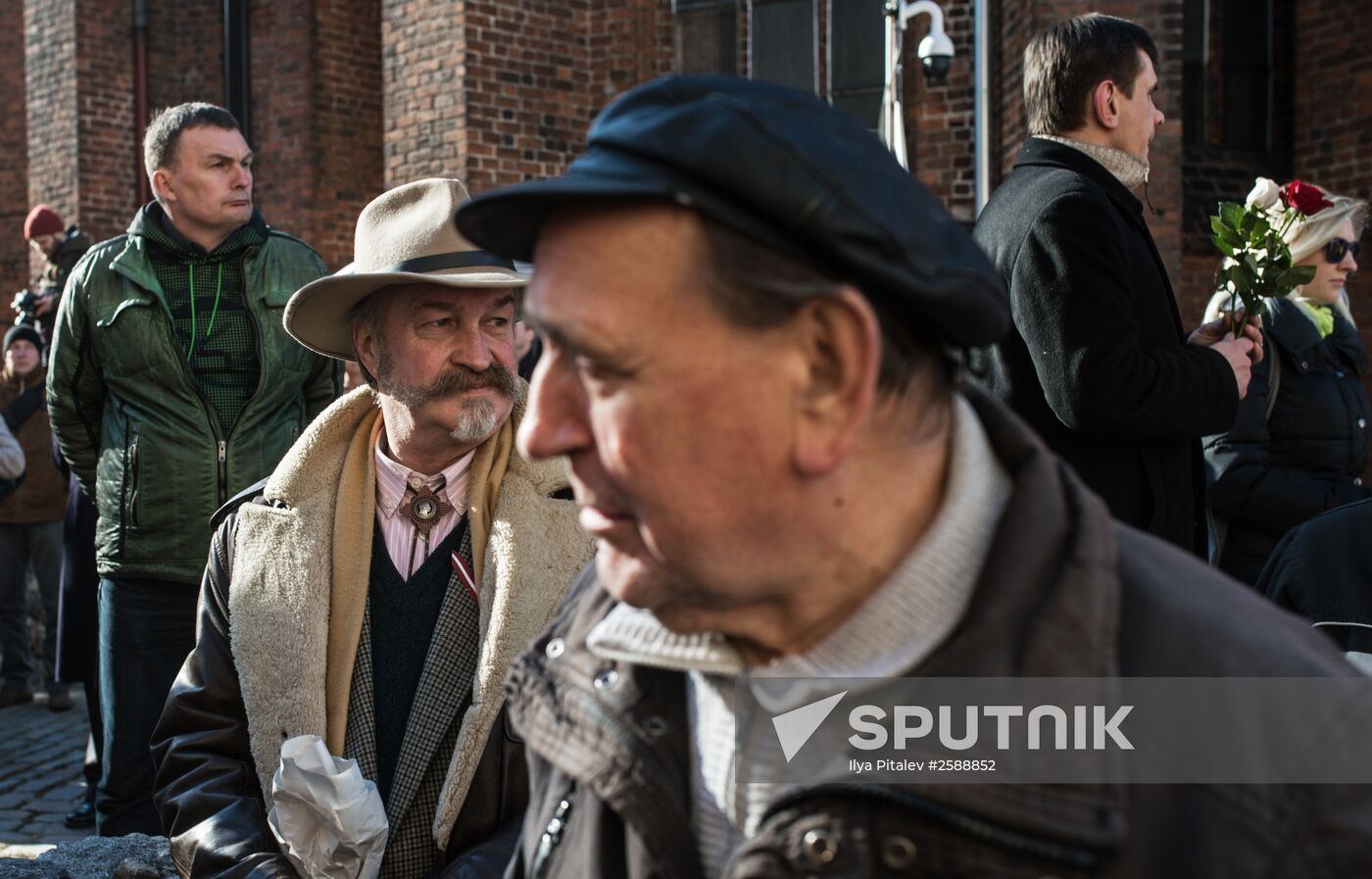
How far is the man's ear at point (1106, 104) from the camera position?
3580 millimetres

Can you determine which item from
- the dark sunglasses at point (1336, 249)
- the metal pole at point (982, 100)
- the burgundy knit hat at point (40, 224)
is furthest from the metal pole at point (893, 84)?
the burgundy knit hat at point (40, 224)

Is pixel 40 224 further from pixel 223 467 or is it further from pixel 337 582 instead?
pixel 337 582

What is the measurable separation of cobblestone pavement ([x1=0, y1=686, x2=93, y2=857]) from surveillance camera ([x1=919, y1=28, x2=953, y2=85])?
645 cm

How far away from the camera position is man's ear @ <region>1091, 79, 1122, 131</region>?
3580mm

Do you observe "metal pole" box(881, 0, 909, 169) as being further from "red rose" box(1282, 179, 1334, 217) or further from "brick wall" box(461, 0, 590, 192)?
"red rose" box(1282, 179, 1334, 217)

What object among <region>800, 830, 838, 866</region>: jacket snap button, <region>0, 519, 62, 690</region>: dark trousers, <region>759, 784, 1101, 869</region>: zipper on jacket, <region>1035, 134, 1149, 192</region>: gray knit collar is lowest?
<region>0, 519, 62, 690</region>: dark trousers

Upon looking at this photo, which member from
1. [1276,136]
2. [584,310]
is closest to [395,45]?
[1276,136]

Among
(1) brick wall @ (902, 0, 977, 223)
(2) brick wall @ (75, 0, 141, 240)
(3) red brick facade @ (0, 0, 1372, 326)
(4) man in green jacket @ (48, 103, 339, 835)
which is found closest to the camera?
(4) man in green jacket @ (48, 103, 339, 835)

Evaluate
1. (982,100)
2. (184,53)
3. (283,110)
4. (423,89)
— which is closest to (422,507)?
(423,89)

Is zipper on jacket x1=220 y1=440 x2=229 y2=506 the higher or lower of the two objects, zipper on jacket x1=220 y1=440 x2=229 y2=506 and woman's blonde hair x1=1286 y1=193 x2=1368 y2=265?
the lower

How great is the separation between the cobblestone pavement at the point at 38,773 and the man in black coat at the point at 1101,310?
3651 millimetres

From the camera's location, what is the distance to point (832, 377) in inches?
49.8

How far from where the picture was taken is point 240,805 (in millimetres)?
2668

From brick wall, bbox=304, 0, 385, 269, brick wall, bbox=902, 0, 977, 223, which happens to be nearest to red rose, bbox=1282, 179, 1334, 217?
brick wall, bbox=902, 0, 977, 223
